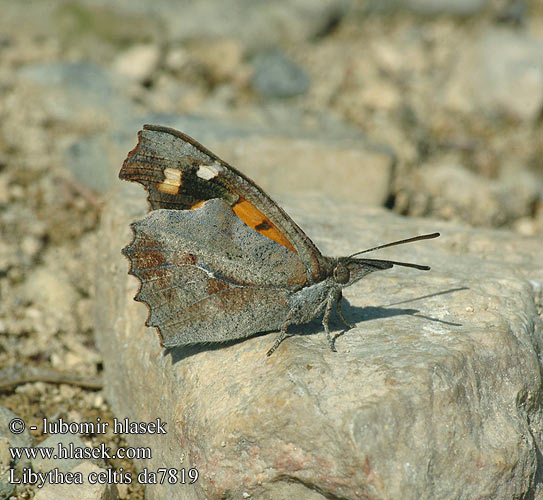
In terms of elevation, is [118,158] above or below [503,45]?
below

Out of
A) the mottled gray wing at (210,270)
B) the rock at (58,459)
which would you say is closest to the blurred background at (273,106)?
the rock at (58,459)

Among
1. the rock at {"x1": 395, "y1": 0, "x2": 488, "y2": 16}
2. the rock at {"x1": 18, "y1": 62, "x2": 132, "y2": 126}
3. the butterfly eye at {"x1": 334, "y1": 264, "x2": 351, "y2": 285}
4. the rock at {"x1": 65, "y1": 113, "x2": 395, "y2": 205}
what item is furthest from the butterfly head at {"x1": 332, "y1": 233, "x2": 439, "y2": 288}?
the rock at {"x1": 395, "y1": 0, "x2": 488, "y2": 16}

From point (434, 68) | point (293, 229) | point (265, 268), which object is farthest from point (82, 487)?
point (434, 68)

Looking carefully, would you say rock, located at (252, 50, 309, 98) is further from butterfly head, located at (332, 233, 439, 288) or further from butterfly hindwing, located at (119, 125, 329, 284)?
butterfly head, located at (332, 233, 439, 288)

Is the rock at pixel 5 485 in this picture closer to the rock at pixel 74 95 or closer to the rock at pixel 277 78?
the rock at pixel 74 95

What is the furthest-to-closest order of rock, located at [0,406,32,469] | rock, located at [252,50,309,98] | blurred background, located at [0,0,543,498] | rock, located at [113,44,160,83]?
rock, located at [252,50,309,98] → rock, located at [113,44,160,83] → blurred background, located at [0,0,543,498] → rock, located at [0,406,32,469]

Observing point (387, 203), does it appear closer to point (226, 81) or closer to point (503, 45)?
point (226, 81)
